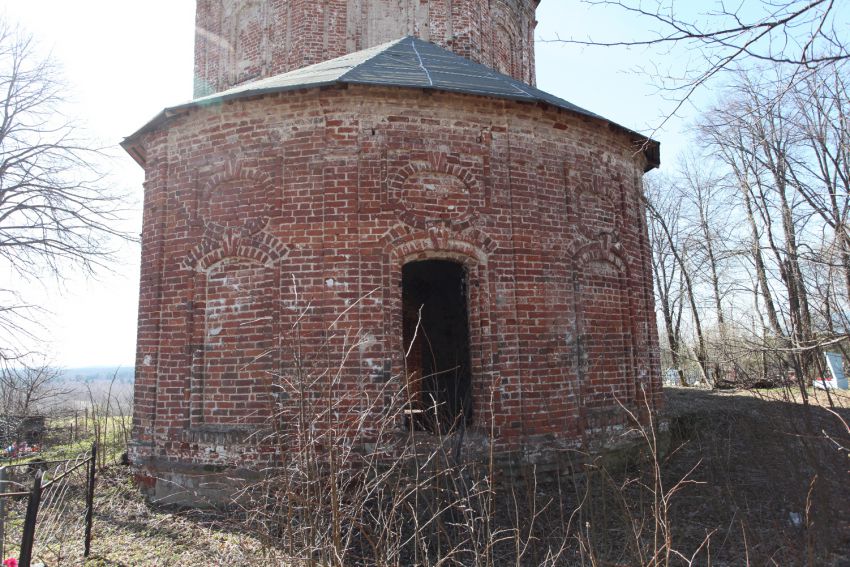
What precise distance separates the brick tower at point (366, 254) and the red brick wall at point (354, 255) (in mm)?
23

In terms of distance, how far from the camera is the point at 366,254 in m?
6.39

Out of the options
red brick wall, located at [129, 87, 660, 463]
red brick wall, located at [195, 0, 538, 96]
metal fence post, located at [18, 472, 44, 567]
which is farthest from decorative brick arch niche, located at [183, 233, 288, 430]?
red brick wall, located at [195, 0, 538, 96]

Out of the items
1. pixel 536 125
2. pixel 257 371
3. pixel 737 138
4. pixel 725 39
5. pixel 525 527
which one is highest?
pixel 737 138

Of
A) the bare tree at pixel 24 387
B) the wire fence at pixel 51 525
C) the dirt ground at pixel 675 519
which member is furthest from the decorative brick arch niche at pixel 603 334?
the bare tree at pixel 24 387

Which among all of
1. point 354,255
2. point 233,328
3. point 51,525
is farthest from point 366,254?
point 51,525

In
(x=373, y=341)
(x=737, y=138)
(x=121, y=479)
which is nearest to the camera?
(x=373, y=341)

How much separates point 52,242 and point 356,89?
11.6 meters

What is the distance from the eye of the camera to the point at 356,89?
21.6 ft

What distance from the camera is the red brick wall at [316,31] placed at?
39.6 feet

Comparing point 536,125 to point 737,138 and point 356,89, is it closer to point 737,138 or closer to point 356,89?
point 356,89

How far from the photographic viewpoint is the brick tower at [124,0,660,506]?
6.33 meters

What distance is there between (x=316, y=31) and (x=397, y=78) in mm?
6287

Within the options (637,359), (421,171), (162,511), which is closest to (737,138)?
(637,359)

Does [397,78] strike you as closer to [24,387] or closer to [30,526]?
[30,526]
